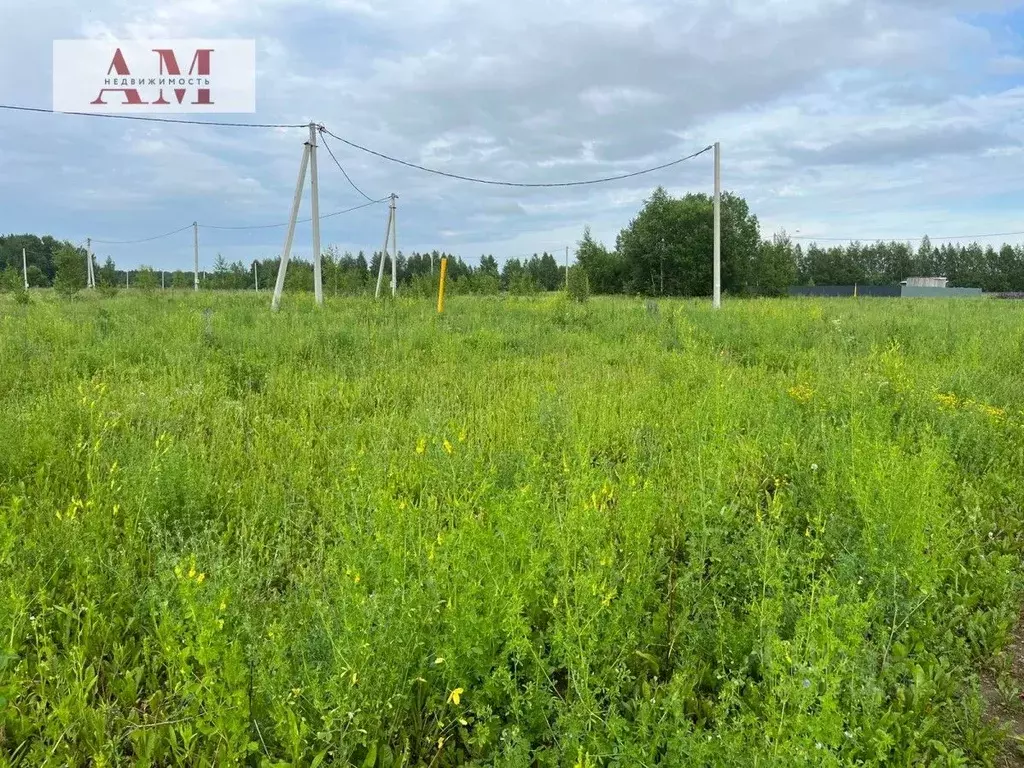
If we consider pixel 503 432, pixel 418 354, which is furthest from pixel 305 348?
pixel 503 432

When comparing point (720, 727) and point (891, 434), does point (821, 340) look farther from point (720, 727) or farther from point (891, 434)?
point (720, 727)

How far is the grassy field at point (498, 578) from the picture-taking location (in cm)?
199

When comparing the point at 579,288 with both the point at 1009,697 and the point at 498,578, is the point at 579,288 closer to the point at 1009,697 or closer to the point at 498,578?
the point at 1009,697

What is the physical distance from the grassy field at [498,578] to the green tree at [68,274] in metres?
21.4

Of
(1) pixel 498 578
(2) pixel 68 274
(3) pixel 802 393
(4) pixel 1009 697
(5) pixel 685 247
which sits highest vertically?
(5) pixel 685 247

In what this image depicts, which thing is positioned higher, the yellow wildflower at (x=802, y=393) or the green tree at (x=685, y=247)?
the green tree at (x=685, y=247)

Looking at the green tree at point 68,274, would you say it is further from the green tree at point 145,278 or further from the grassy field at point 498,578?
the grassy field at point 498,578

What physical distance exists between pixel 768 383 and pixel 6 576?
268 inches

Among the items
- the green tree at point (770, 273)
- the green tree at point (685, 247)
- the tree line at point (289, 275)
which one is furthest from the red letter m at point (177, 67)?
the green tree at point (770, 273)

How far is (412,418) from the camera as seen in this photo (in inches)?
205

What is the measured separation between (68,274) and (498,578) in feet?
95.8

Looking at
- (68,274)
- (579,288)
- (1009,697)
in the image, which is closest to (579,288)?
(579,288)

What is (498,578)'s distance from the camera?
2297mm

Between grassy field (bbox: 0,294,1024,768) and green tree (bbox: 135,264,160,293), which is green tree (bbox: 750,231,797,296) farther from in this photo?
grassy field (bbox: 0,294,1024,768)
